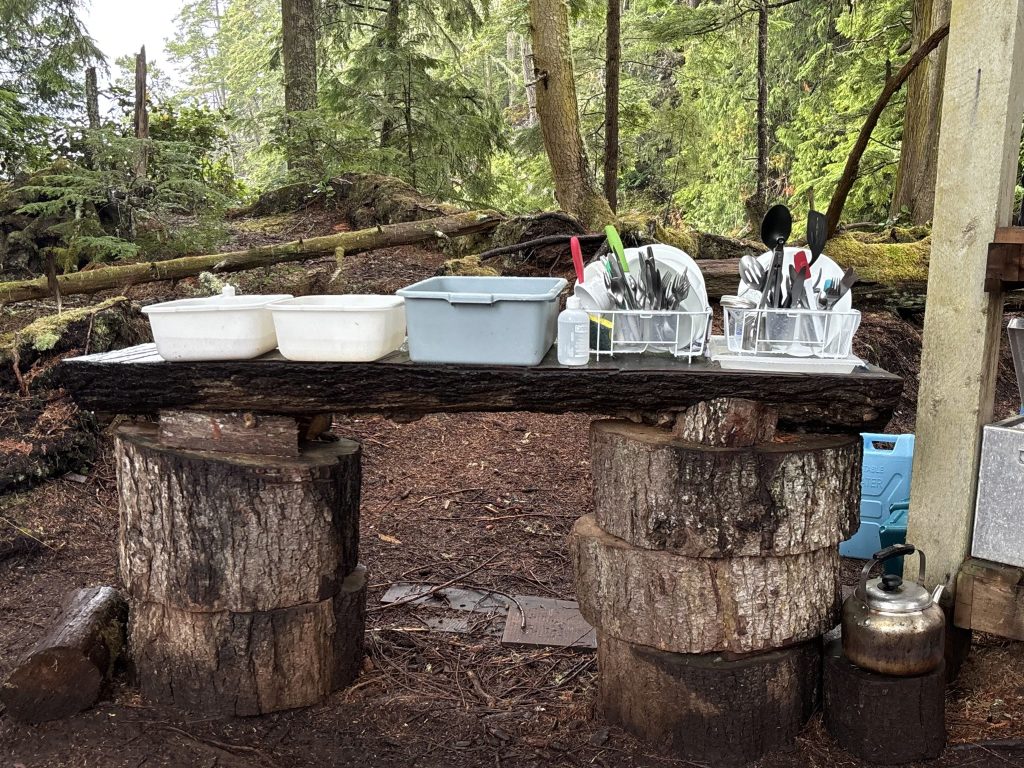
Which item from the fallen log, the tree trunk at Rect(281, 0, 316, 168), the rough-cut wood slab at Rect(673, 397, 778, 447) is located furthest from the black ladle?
the tree trunk at Rect(281, 0, 316, 168)

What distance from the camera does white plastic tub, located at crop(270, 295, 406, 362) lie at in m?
2.36

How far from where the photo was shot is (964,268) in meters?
2.47

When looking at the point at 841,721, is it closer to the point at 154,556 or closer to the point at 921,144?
the point at 154,556

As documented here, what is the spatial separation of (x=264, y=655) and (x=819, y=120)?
1331 cm

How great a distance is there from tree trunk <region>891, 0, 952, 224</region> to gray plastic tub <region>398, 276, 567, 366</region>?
687cm

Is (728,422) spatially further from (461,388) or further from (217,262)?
(217,262)

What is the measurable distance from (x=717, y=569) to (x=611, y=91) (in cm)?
685

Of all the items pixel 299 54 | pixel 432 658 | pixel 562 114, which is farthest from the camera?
pixel 299 54

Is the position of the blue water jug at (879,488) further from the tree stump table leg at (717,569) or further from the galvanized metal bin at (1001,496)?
the tree stump table leg at (717,569)

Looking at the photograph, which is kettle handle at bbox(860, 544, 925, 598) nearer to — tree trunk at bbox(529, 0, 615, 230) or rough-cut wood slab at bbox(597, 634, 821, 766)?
rough-cut wood slab at bbox(597, 634, 821, 766)

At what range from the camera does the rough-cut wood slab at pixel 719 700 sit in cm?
245

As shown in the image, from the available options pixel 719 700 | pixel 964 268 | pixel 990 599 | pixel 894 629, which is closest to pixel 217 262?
pixel 719 700

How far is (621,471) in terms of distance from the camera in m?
2.43

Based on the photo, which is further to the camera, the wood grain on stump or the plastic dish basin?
the wood grain on stump
